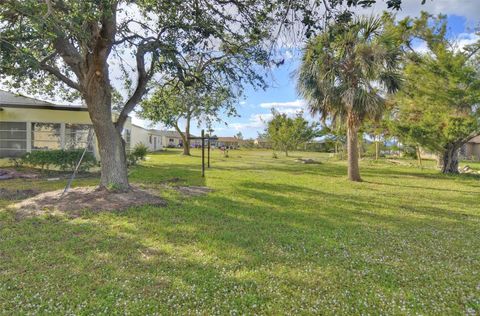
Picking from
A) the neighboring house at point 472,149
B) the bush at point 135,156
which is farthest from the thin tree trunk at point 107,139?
the neighboring house at point 472,149

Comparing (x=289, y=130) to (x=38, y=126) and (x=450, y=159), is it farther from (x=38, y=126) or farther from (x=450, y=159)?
(x=38, y=126)

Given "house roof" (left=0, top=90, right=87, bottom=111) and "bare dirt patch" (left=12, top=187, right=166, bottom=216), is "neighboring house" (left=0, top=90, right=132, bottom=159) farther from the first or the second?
"bare dirt patch" (left=12, top=187, right=166, bottom=216)

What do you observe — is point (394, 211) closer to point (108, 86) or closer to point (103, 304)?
point (103, 304)

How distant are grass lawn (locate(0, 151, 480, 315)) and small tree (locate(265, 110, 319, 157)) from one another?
25.1 m

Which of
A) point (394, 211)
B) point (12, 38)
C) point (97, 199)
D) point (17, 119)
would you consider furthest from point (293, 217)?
point (17, 119)

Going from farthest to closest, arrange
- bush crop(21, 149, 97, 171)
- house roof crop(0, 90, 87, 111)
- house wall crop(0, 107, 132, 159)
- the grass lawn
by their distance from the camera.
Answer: house wall crop(0, 107, 132, 159)
house roof crop(0, 90, 87, 111)
bush crop(21, 149, 97, 171)
the grass lawn

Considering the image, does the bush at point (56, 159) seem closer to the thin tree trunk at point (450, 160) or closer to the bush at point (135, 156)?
the bush at point (135, 156)

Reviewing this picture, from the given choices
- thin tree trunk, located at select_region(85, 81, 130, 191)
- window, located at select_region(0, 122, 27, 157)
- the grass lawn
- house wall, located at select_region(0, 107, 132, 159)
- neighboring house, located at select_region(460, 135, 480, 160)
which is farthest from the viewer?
neighboring house, located at select_region(460, 135, 480, 160)

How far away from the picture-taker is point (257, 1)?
19.2ft

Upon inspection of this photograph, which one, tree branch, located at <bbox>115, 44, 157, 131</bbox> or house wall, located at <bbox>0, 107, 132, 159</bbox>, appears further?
house wall, located at <bbox>0, 107, 132, 159</bbox>

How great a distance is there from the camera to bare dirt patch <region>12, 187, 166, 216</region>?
6828 millimetres

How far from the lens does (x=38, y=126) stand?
49.5 feet

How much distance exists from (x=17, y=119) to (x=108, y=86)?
9772mm

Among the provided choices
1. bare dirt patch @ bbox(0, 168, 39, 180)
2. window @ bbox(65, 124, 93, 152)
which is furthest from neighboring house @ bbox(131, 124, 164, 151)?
bare dirt patch @ bbox(0, 168, 39, 180)
